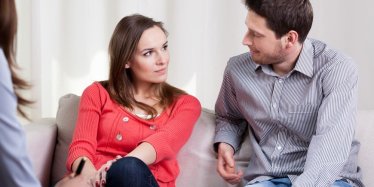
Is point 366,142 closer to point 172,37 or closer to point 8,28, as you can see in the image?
point 172,37

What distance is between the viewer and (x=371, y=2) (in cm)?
221

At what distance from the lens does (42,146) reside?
6.20ft

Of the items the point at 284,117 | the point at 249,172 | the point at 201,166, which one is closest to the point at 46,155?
the point at 201,166

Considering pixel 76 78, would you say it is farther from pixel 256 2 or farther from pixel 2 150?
pixel 2 150

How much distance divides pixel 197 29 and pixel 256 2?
2.38ft

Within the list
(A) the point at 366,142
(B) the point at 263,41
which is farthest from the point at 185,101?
(A) the point at 366,142

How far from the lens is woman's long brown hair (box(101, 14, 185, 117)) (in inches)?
69.1

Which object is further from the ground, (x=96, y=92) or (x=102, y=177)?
(x=96, y=92)

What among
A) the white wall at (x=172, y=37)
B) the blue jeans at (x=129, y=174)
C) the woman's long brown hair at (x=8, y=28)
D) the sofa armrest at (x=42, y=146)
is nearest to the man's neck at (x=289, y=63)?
the blue jeans at (x=129, y=174)

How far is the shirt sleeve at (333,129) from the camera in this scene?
1.50 meters

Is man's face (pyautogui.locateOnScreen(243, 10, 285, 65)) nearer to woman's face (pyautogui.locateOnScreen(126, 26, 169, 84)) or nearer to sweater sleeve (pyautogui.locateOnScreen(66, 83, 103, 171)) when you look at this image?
woman's face (pyautogui.locateOnScreen(126, 26, 169, 84))

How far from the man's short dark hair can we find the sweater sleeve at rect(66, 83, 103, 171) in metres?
0.58

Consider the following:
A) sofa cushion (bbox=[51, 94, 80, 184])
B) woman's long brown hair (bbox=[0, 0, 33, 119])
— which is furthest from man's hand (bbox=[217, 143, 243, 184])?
Result: woman's long brown hair (bbox=[0, 0, 33, 119])

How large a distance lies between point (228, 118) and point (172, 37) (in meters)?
0.61
